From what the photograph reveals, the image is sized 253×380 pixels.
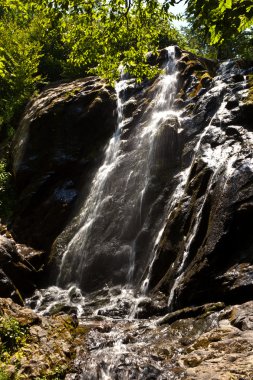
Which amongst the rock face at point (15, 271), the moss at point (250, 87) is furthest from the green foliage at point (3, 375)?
the moss at point (250, 87)

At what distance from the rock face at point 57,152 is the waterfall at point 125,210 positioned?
4.92 feet

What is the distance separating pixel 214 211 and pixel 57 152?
12.0 m

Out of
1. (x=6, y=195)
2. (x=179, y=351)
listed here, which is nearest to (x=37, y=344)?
(x=179, y=351)

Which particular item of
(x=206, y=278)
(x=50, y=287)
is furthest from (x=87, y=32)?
(x=50, y=287)

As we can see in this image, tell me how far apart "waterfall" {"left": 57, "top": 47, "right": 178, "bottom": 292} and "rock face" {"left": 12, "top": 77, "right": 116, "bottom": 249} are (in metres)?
1.50

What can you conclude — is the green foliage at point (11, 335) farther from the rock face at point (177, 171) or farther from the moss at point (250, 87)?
the moss at point (250, 87)

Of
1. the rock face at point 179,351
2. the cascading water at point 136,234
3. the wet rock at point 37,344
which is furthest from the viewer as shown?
the cascading water at point 136,234

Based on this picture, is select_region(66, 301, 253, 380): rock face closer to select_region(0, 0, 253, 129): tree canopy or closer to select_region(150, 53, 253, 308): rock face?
select_region(150, 53, 253, 308): rock face

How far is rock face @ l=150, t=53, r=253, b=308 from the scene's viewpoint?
930 cm

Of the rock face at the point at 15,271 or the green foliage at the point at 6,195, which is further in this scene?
the green foliage at the point at 6,195

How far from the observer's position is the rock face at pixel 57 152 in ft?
61.7

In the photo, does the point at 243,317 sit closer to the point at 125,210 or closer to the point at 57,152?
the point at 125,210

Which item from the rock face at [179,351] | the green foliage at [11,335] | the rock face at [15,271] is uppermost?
the rock face at [15,271]

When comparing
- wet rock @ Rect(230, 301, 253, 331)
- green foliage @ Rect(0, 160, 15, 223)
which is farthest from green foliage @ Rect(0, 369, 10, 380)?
green foliage @ Rect(0, 160, 15, 223)
